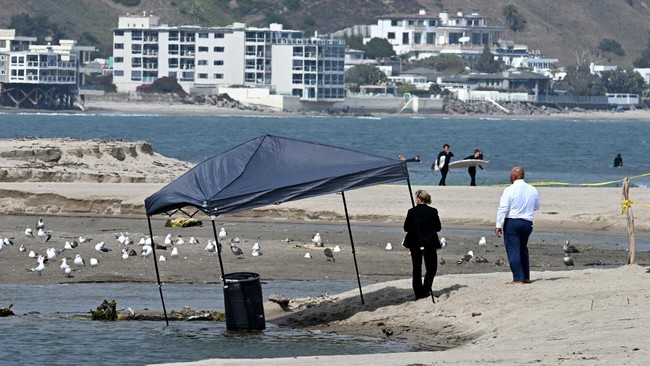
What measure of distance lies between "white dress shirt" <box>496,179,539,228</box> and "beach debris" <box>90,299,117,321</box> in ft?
15.4

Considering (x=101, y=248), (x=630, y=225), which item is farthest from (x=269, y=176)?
(x=101, y=248)

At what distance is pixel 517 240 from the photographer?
58.3 feet

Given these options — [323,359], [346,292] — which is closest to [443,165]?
[346,292]

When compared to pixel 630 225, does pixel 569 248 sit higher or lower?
lower

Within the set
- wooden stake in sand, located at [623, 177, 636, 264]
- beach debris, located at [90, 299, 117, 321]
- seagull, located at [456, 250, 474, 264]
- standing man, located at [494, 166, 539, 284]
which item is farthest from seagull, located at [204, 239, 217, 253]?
standing man, located at [494, 166, 539, 284]

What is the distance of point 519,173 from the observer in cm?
1775

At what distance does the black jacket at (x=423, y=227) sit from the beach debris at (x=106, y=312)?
3.64 meters

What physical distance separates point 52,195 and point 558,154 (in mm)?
59219

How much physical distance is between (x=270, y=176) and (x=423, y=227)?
1910 millimetres

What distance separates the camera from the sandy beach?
15164 millimetres

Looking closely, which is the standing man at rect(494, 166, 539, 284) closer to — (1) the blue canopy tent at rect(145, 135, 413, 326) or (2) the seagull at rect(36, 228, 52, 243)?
(1) the blue canopy tent at rect(145, 135, 413, 326)

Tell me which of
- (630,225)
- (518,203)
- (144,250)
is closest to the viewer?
(518,203)

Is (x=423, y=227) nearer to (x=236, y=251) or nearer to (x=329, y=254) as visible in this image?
(x=329, y=254)

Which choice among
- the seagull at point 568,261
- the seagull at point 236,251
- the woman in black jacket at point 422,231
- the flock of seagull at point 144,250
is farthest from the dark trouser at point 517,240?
the seagull at point 236,251
